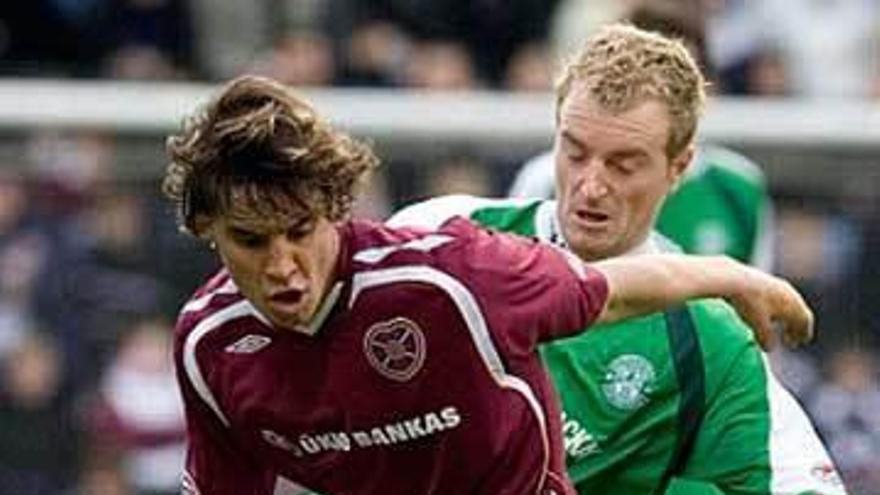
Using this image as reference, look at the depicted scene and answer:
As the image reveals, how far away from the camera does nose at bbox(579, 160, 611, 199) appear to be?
556cm

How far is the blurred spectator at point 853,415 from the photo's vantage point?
28.8ft

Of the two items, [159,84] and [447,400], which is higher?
[447,400]

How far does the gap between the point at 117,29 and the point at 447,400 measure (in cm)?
577

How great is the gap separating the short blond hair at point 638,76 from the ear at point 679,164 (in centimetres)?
4

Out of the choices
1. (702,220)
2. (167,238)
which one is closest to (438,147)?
(167,238)

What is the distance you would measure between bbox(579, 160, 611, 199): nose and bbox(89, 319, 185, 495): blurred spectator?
344cm

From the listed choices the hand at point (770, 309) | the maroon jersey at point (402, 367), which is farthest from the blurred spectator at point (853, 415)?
the maroon jersey at point (402, 367)

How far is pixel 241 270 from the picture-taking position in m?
4.75

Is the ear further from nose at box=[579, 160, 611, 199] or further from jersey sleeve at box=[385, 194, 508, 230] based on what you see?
jersey sleeve at box=[385, 194, 508, 230]

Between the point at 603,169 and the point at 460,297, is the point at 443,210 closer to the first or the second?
the point at 603,169

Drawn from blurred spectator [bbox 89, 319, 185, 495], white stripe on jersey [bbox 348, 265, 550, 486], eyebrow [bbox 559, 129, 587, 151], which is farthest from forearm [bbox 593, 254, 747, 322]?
blurred spectator [bbox 89, 319, 185, 495]

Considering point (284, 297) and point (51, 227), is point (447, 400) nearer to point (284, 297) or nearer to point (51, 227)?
point (284, 297)

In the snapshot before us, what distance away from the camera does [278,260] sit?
4707 millimetres

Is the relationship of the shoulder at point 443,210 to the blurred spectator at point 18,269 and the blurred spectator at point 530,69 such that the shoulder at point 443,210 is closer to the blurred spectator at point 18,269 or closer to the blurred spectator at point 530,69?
the blurred spectator at point 18,269
